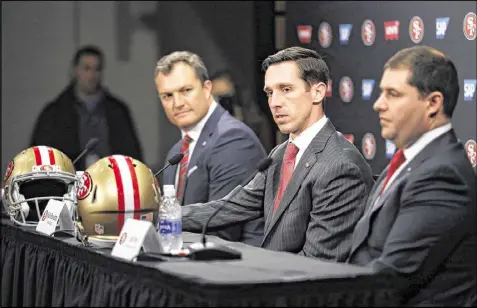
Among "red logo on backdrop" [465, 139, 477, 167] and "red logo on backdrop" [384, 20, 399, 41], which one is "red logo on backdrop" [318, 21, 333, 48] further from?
"red logo on backdrop" [465, 139, 477, 167]

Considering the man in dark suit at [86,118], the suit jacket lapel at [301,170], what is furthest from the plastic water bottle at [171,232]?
the man in dark suit at [86,118]

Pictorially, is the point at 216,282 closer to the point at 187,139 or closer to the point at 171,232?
the point at 171,232

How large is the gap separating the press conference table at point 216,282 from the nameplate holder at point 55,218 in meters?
0.21

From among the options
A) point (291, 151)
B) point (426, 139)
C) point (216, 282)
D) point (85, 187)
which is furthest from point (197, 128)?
point (216, 282)

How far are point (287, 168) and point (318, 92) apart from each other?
34 centimetres

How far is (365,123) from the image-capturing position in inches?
270

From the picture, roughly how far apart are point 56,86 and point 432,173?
552cm

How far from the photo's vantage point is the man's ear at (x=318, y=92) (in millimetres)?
4211

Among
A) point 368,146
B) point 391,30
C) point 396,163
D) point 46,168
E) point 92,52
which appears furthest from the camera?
point 92,52

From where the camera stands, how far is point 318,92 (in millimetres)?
4219

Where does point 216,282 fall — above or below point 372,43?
below

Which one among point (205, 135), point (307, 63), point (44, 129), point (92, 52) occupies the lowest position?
point (44, 129)

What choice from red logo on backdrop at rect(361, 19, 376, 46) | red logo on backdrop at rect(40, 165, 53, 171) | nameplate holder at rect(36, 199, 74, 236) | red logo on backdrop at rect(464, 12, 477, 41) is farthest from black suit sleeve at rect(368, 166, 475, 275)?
red logo on backdrop at rect(361, 19, 376, 46)

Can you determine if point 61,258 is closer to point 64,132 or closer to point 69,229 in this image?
point 69,229
